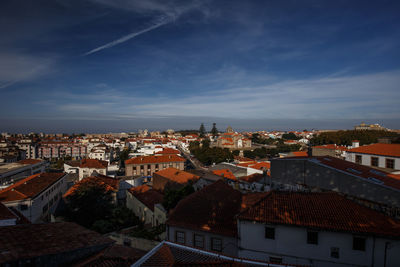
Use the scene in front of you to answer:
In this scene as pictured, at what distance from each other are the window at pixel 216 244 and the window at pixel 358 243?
4.91 m

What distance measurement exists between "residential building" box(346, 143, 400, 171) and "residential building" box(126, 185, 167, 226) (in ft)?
61.7

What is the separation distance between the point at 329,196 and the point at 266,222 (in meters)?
2.98

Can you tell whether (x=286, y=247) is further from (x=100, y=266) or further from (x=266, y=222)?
(x=100, y=266)

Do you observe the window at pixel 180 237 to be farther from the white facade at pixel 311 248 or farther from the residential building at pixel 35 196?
the residential building at pixel 35 196

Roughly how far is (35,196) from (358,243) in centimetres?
2338

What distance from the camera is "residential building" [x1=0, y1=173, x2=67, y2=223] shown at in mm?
18547

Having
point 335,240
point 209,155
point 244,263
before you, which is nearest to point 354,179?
point 335,240

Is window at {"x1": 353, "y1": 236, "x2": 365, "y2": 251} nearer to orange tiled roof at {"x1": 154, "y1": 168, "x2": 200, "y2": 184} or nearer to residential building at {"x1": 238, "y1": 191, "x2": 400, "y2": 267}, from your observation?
residential building at {"x1": 238, "y1": 191, "x2": 400, "y2": 267}

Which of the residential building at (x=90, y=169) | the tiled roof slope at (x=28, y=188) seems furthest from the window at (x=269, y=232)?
the residential building at (x=90, y=169)

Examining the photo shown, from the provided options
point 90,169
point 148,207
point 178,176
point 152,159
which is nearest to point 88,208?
point 148,207

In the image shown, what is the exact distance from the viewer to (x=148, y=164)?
46688mm

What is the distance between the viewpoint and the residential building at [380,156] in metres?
18.5

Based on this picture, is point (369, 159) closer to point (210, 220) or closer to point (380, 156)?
point (380, 156)

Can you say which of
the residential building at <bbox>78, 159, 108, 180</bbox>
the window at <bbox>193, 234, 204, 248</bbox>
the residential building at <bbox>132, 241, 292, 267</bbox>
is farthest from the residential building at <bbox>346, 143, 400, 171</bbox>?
the residential building at <bbox>78, 159, 108, 180</bbox>
